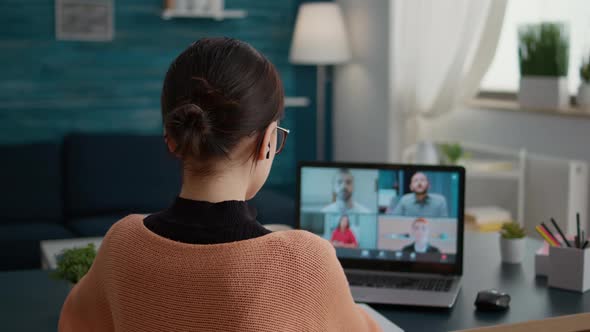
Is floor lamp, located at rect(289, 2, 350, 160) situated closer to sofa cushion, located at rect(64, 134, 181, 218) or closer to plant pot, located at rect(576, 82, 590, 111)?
sofa cushion, located at rect(64, 134, 181, 218)

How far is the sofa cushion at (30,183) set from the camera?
4.45 meters

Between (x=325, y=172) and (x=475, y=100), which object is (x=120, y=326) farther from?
(x=475, y=100)

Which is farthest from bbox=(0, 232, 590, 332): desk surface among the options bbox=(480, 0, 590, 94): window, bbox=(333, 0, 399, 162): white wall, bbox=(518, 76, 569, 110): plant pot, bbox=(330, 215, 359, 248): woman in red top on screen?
bbox=(333, 0, 399, 162): white wall

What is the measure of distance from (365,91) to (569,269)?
3.22 metres

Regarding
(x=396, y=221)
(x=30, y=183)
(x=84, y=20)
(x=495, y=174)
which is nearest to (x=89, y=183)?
(x=30, y=183)

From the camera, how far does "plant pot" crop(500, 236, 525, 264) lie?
87.6 inches

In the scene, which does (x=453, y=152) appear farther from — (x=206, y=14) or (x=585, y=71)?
(x=206, y=14)

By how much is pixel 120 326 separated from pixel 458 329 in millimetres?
761

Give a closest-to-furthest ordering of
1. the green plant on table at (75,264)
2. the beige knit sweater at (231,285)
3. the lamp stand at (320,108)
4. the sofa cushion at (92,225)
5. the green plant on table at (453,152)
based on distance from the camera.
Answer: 1. the beige knit sweater at (231,285)
2. the green plant on table at (75,264)
3. the green plant on table at (453,152)
4. the sofa cushion at (92,225)
5. the lamp stand at (320,108)

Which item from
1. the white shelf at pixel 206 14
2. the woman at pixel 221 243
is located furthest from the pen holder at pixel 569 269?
the white shelf at pixel 206 14

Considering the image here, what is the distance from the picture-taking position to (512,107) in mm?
4180

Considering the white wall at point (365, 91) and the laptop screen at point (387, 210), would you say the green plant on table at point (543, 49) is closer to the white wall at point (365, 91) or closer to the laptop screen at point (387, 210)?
the white wall at point (365, 91)

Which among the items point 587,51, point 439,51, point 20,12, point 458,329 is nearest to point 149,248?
point 458,329

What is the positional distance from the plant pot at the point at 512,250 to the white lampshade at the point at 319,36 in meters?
2.87
